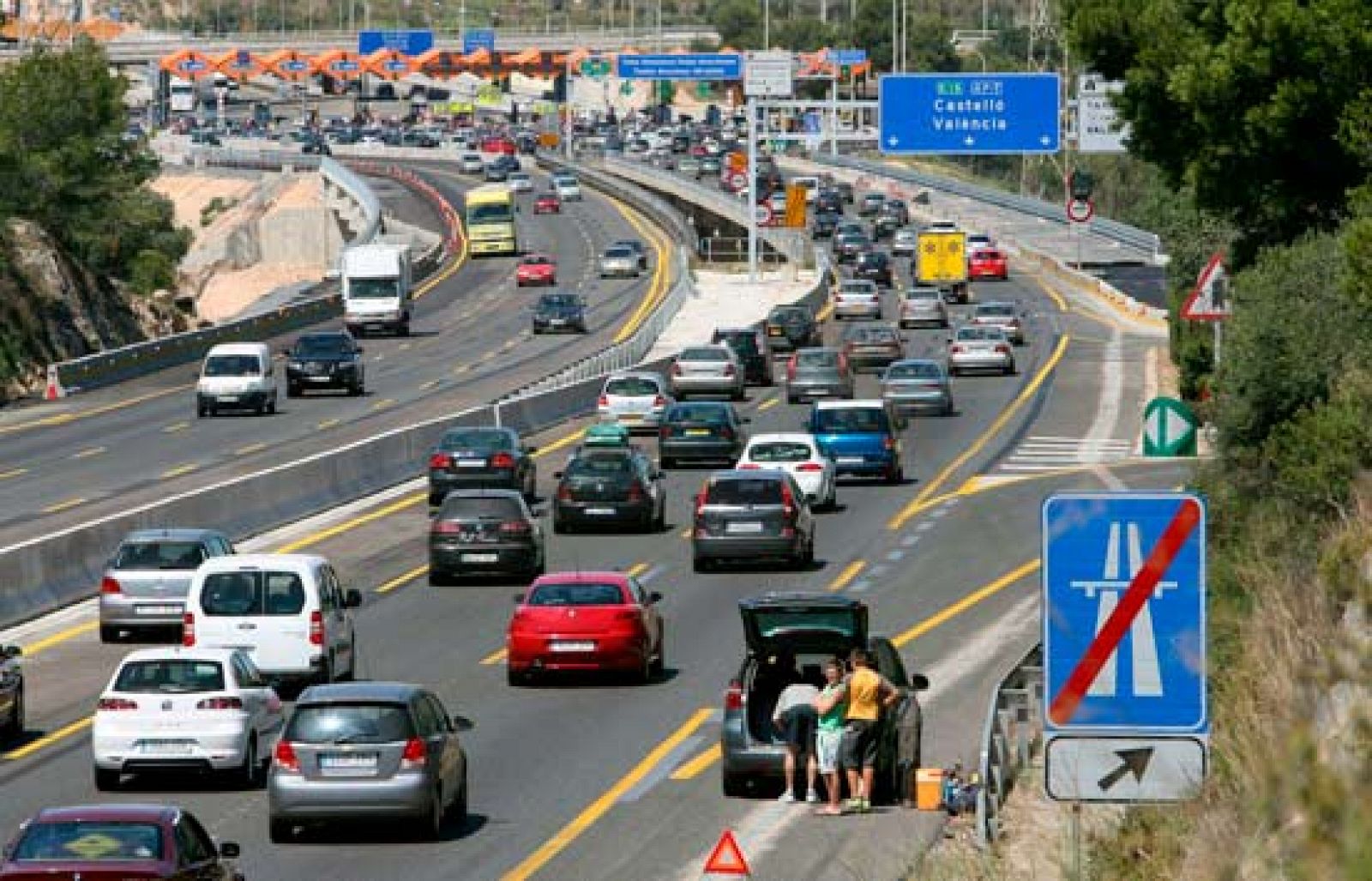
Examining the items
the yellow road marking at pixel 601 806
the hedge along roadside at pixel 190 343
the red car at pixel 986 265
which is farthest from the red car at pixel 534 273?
the yellow road marking at pixel 601 806

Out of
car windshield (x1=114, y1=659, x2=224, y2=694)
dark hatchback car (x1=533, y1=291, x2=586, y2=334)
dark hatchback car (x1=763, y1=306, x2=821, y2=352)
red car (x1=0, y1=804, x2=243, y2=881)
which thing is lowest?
dark hatchback car (x1=533, y1=291, x2=586, y2=334)

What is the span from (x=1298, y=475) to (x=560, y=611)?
7926mm

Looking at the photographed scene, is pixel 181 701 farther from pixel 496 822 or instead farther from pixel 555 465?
pixel 555 465

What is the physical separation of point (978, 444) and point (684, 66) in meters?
89.1

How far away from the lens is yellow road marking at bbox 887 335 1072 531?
4903 centimetres

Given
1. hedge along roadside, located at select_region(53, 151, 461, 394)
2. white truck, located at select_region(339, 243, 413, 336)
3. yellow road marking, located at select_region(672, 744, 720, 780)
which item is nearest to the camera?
yellow road marking, located at select_region(672, 744, 720, 780)

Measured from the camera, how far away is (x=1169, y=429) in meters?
20.7

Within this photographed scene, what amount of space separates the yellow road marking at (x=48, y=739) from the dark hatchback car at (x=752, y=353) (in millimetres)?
45288

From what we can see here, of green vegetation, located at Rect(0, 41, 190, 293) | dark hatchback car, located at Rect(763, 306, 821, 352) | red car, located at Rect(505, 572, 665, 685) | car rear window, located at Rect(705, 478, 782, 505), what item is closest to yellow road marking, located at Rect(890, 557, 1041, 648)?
car rear window, located at Rect(705, 478, 782, 505)

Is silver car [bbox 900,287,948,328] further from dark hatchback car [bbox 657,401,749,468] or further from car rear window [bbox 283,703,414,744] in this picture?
car rear window [bbox 283,703,414,744]

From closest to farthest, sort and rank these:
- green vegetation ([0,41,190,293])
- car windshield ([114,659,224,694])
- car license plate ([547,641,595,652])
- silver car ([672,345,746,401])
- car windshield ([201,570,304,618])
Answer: car windshield ([114,659,224,694]), car windshield ([201,570,304,618]), car license plate ([547,641,595,652]), silver car ([672,345,746,401]), green vegetation ([0,41,190,293])

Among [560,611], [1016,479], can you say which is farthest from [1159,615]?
[1016,479]

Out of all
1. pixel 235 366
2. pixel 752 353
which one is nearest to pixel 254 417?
pixel 235 366

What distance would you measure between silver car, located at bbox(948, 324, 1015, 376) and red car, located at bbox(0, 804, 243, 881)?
6141 centimetres
